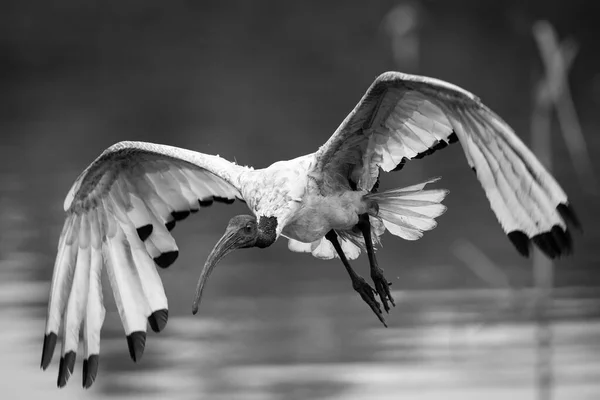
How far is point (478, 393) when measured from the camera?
15508 millimetres

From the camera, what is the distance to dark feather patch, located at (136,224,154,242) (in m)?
9.55

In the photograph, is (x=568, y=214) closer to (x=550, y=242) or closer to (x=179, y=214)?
(x=550, y=242)

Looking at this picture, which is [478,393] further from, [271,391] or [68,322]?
[68,322]

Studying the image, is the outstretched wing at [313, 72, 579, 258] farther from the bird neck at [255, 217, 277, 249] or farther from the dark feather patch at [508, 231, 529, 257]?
the bird neck at [255, 217, 277, 249]

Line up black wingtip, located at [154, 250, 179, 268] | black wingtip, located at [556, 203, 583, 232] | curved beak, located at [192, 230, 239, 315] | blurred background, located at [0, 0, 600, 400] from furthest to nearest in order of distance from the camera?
blurred background, located at [0, 0, 600, 400]
black wingtip, located at [154, 250, 179, 268]
curved beak, located at [192, 230, 239, 315]
black wingtip, located at [556, 203, 583, 232]

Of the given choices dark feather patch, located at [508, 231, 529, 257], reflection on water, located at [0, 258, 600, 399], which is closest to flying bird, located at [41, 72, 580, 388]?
dark feather patch, located at [508, 231, 529, 257]

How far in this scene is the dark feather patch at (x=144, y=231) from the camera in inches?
376

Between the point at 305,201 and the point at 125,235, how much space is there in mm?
1607

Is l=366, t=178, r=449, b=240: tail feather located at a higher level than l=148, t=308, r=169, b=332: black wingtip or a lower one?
higher

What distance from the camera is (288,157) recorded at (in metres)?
24.0

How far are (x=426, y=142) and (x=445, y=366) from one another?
846 centimetres

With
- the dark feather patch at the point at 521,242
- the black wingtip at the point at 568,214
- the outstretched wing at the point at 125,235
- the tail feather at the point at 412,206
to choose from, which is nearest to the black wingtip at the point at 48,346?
the outstretched wing at the point at 125,235

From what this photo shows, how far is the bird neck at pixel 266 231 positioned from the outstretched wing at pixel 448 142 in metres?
0.46

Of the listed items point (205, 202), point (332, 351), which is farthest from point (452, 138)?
point (332, 351)
